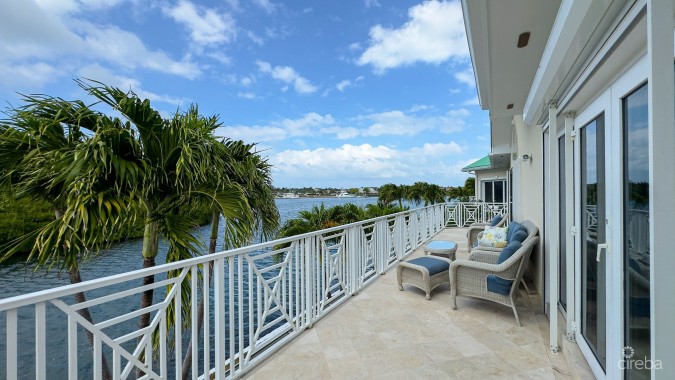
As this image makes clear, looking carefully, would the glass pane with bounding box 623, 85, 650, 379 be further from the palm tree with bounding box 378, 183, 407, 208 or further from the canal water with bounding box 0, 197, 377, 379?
the palm tree with bounding box 378, 183, 407, 208

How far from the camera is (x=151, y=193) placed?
8.96 ft

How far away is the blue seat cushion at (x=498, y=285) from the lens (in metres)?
3.18

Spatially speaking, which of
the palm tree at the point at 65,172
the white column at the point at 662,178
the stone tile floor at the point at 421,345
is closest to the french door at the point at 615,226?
the stone tile floor at the point at 421,345

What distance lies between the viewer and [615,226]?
5.76 ft

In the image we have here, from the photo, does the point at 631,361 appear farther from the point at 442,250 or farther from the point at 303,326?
the point at 442,250

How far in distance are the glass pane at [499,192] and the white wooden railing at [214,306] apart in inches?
364

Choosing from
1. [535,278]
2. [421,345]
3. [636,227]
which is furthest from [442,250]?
[636,227]

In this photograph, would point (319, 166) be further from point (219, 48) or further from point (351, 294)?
point (351, 294)

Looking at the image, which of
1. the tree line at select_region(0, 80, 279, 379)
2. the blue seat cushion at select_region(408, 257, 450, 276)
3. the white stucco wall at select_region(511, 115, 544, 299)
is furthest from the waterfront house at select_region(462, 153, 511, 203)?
the tree line at select_region(0, 80, 279, 379)

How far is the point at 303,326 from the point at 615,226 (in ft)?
8.58

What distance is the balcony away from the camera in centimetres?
159

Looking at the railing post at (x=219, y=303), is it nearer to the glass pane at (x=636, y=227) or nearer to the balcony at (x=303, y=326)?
the balcony at (x=303, y=326)

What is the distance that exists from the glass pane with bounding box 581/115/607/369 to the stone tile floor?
383 millimetres

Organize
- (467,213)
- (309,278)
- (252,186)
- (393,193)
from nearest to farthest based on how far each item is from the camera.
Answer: (309,278) < (252,186) < (467,213) < (393,193)
